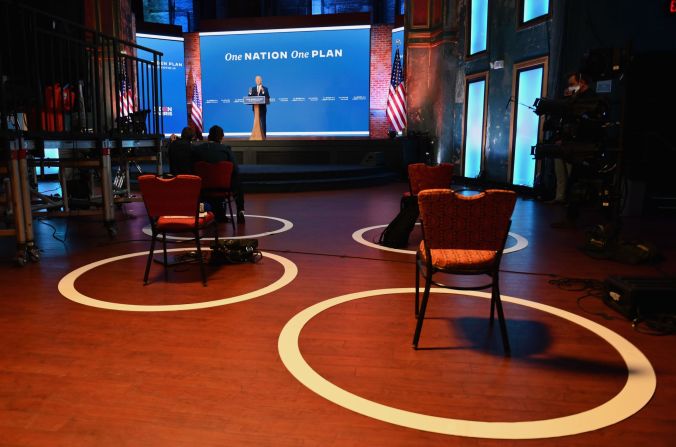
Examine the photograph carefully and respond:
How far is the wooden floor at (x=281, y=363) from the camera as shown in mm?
2088

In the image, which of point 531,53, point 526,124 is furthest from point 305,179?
point 531,53

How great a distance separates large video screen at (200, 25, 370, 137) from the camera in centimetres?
1591

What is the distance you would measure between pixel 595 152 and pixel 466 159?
22.3ft

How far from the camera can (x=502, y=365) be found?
269 centimetres

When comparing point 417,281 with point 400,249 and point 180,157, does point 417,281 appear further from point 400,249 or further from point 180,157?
point 180,157

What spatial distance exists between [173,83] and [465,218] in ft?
52.0

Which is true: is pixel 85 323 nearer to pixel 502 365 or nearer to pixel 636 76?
pixel 502 365

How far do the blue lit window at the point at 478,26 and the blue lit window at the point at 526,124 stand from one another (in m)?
1.91

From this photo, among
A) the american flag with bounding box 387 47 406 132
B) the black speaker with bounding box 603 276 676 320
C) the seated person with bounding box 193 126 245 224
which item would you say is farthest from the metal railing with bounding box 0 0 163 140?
the american flag with bounding box 387 47 406 132

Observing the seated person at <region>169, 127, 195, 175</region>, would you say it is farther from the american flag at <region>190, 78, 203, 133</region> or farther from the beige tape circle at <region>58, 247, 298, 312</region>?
the american flag at <region>190, 78, 203, 133</region>

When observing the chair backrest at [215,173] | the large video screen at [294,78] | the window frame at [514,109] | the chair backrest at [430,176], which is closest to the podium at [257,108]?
the large video screen at [294,78]

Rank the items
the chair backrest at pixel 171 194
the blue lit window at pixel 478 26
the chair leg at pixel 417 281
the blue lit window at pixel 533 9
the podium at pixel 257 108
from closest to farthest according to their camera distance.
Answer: the chair leg at pixel 417 281 < the chair backrest at pixel 171 194 < the blue lit window at pixel 533 9 < the blue lit window at pixel 478 26 < the podium at pixel 257 108

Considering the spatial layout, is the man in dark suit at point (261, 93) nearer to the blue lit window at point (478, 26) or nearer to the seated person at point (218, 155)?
the blue lit window at point (478, 26)

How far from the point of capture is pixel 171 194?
3939 millimetres
